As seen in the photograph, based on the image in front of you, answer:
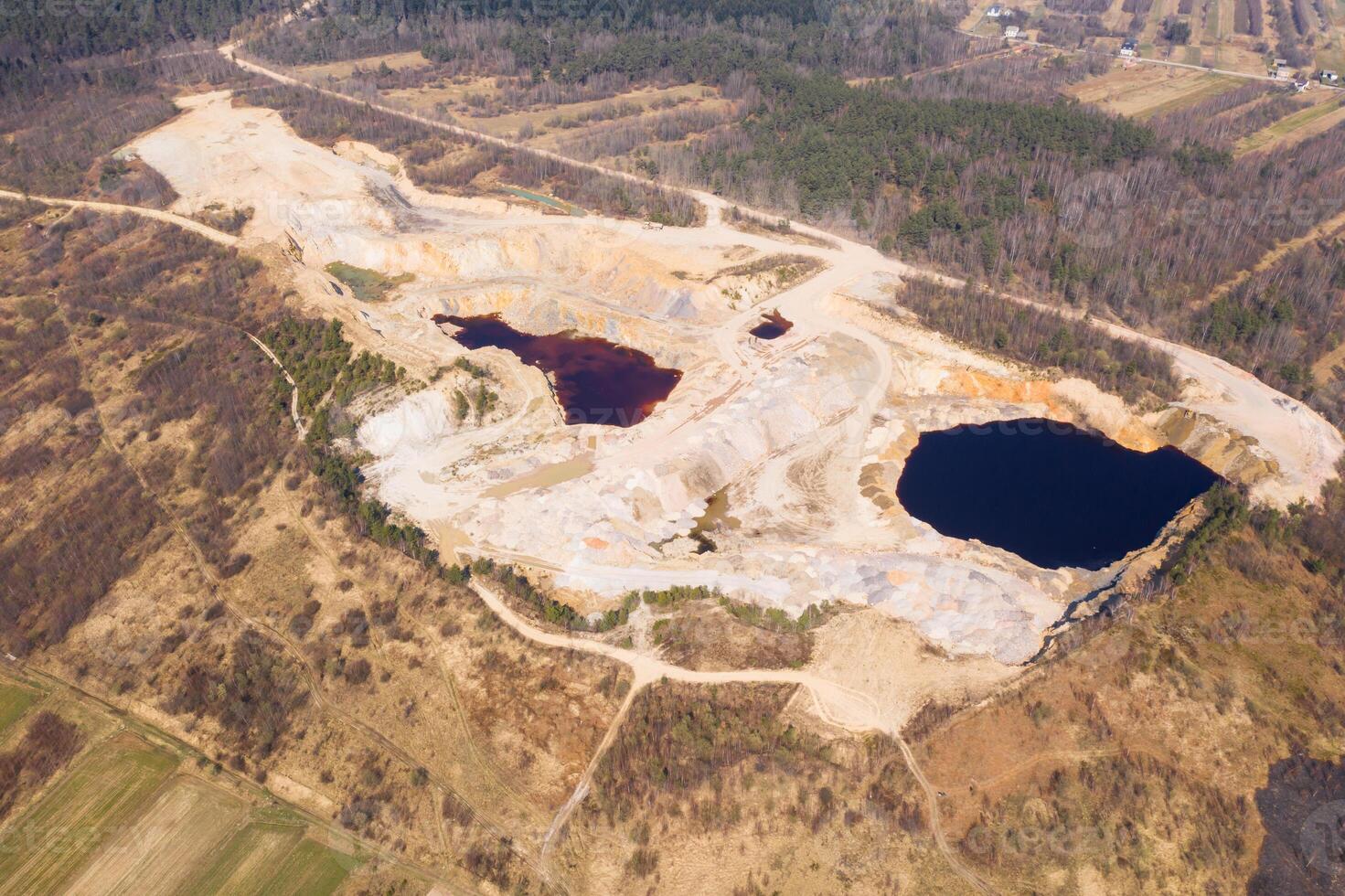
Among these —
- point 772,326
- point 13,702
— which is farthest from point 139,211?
point 772,326

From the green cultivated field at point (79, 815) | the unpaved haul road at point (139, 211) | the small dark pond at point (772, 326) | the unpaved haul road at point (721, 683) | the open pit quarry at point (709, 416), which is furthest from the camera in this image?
the unpaved haul road at point (139, 211)

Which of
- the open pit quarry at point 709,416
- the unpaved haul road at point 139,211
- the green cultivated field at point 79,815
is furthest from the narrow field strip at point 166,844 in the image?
the unpaved haul road at point 139,211

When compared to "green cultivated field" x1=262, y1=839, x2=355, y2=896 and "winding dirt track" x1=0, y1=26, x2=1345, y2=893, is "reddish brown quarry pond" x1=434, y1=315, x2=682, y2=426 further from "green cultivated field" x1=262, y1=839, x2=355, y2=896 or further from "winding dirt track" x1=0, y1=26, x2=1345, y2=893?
"green cultivated field" x1=262, y1=839, x2=355, y2=896

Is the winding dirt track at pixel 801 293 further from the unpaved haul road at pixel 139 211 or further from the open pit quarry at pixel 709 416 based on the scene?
the open pit quarry at pixel 709 416

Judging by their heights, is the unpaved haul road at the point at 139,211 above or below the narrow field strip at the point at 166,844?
above

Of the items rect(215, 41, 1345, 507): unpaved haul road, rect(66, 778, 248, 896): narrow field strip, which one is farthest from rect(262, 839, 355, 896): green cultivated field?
rect(215, 41, 1345, 507): unpaved haul road

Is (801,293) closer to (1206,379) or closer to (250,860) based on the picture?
(1206,379)

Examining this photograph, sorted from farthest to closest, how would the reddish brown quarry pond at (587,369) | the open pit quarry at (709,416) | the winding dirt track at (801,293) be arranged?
the reddish brown quarry pond at (587,369)
the open pit quarry at (709,416)
the winding dirt track at (801,293)
